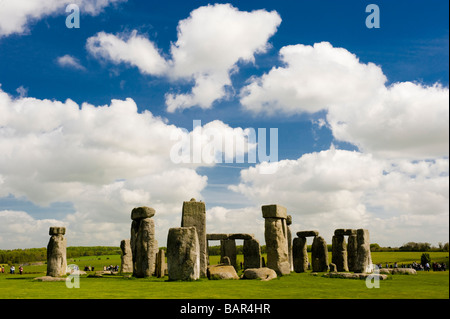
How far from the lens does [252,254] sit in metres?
27.0

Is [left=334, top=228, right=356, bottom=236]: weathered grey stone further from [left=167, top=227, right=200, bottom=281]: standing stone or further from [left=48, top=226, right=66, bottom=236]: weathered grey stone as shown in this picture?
[left=48, top=226, right=66, bottom=236]: weathered grey stone

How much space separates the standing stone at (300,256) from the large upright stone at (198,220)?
925 cm

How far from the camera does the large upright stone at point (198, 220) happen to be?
63.0ft

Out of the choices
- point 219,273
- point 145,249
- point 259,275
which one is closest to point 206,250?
point 219,273

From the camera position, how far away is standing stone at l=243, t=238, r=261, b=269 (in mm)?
26698

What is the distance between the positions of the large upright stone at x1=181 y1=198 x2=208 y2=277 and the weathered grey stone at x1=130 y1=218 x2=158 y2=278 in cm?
239

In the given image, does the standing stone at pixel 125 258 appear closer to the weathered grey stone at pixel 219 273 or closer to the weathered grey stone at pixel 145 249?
the weathered grey stone at pixel 145 249

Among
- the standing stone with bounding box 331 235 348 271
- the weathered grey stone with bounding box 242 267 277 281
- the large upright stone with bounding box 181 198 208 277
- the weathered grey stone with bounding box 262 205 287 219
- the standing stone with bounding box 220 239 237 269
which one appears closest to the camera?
the weathered grey stone with bounding box 242 267 277 281

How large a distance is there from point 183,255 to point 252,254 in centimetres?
1057

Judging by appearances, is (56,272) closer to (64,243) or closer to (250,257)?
(64,243)

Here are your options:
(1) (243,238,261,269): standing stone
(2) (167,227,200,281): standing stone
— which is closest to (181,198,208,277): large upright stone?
(2) (167,227,200,281): standing stone

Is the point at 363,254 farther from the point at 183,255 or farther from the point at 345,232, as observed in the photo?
the point at 183,255
